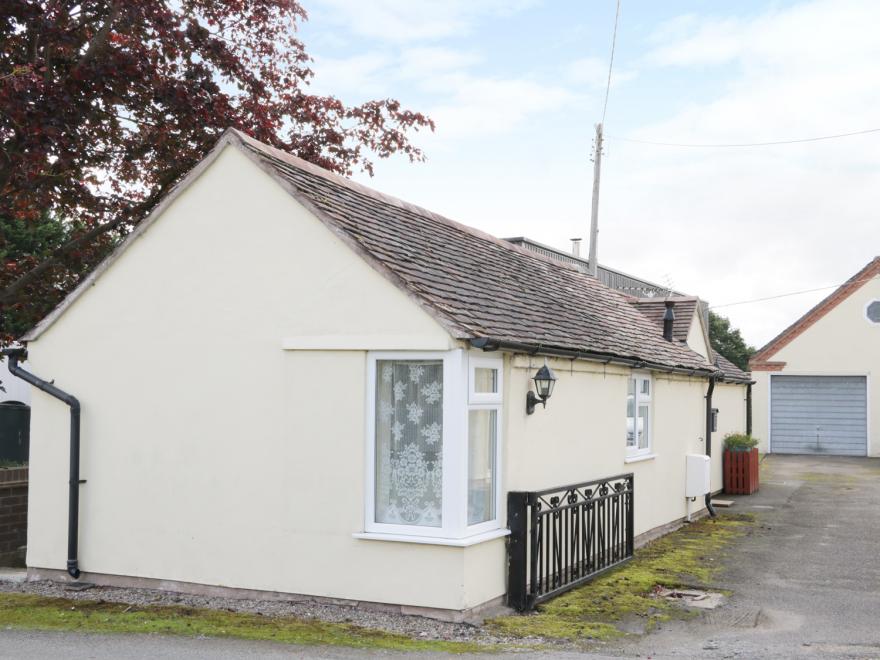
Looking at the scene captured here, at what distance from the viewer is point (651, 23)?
1027cm

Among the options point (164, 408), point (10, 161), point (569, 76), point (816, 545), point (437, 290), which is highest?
point (569, 76)

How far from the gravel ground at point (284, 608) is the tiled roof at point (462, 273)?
2.61 metres

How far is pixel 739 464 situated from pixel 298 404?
534 inches

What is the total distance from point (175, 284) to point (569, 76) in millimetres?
5862

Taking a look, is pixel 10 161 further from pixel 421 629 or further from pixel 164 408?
pixel 421 629

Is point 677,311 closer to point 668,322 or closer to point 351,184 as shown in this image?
point 668,322

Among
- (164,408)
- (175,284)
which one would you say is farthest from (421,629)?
(175,284)

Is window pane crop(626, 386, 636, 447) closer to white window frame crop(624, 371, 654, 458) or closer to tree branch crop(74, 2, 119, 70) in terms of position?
white window frame crop(624, 371, 654, 458)

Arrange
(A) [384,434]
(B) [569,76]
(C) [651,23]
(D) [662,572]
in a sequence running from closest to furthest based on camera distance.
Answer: (A) [384,434]
(C) [651,23]
(D) [662,572]
(B) [569,76]

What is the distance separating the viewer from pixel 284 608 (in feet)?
30.2

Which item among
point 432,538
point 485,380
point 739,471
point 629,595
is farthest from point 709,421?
point 432,538

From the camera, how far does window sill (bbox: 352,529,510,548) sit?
8.63m

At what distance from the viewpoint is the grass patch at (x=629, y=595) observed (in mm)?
8789

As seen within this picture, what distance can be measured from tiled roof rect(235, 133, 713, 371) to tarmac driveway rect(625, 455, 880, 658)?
3042 millimetres
